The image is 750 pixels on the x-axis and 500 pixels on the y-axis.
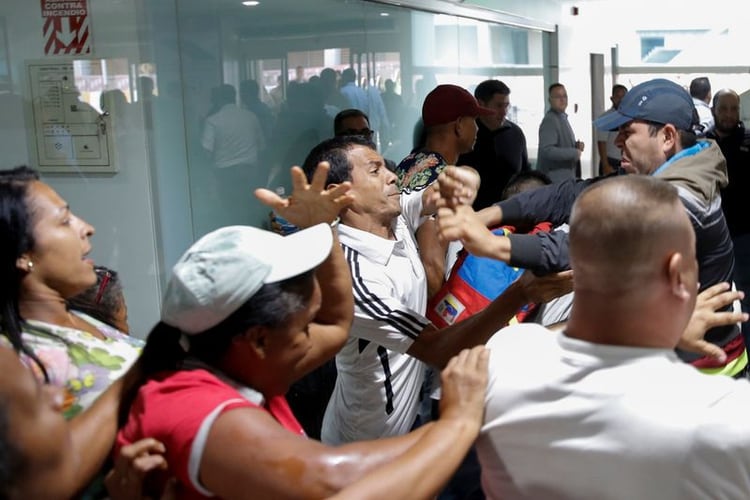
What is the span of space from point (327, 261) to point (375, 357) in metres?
0.66

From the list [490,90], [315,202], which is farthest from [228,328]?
[490,90]

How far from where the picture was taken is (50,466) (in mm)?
1253

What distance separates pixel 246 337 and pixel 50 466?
0.38 metres

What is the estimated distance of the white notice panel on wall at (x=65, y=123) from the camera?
3611 mm

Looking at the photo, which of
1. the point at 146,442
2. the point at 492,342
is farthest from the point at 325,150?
the point at 146,442

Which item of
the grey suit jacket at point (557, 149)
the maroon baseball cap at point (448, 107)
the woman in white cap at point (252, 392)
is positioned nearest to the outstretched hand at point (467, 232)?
the woman in white cap at point (252, 392)

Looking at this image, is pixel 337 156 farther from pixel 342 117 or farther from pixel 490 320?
pixel 342 117

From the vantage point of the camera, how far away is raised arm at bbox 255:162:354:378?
185cm

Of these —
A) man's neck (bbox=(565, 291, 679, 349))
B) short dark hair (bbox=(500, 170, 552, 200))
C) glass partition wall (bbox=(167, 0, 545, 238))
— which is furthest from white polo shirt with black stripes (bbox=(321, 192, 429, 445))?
glass partition wall (bbox=(167, 0, 545, 238))

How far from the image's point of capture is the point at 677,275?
53.8 inches

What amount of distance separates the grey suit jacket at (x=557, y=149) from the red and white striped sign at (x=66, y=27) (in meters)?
4.99

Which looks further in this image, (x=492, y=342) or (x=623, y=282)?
(x=492, y=342)

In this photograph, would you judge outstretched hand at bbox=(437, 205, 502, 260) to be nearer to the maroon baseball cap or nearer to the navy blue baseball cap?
the navy blue baseball cap

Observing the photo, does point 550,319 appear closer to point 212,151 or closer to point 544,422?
point 544,422
